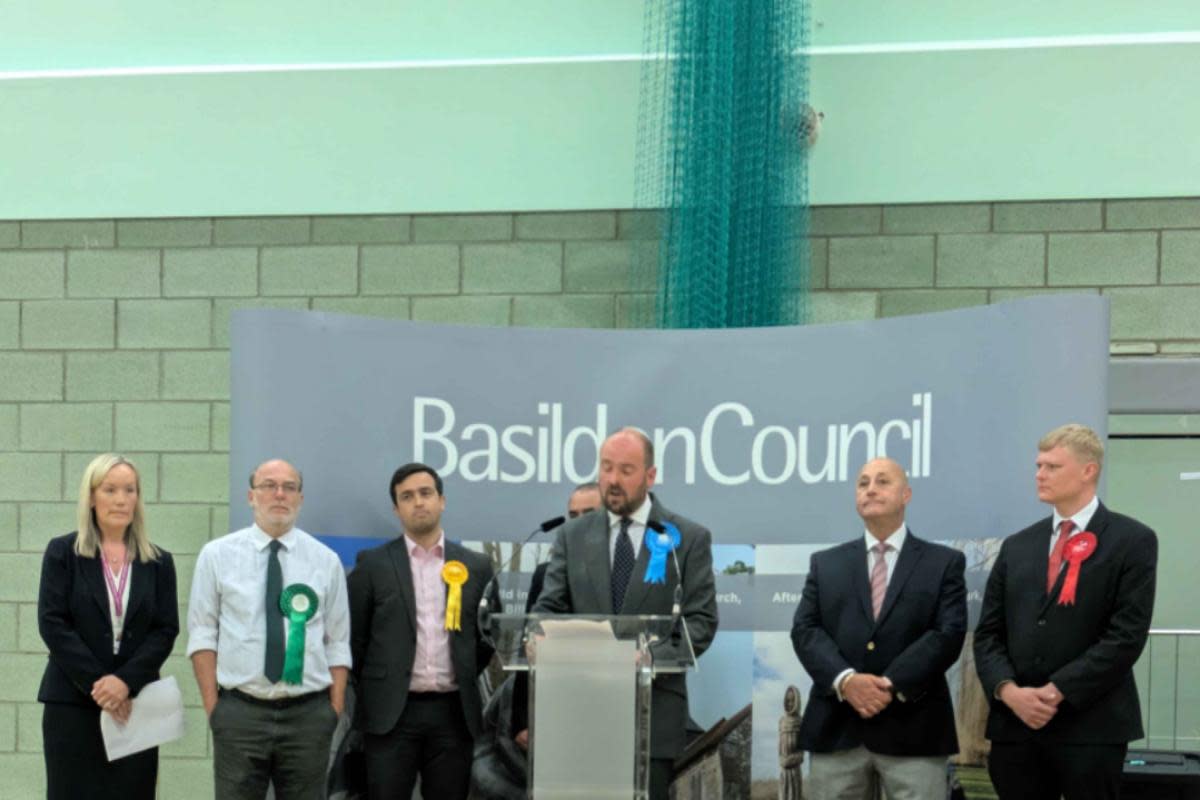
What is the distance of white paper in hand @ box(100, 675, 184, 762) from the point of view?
477 cm

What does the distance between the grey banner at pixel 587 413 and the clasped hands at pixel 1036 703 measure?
820 millimetres

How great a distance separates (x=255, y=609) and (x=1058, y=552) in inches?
92.0

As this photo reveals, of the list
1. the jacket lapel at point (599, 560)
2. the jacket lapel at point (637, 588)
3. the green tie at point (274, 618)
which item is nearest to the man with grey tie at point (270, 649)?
the green tie at point (274, 618)

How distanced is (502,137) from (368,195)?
2.00 ft

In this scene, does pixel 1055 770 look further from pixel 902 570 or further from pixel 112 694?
pixel 112 694

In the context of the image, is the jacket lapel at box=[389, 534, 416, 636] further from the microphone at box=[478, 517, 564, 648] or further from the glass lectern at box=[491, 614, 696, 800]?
the glass lectern at box=[491, 614, 696, 800]

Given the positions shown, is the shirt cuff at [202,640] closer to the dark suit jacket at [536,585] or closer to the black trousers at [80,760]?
the black trousers at [80,760]

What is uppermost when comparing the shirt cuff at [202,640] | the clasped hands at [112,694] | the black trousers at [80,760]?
the shirt cuff at [202,640]

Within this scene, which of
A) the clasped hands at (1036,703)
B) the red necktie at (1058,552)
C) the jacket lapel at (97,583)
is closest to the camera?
the clasped hands at (1036,703)

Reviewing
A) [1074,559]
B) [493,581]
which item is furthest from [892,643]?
[493,581]

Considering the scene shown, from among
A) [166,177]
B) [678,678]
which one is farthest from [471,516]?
[166,177]

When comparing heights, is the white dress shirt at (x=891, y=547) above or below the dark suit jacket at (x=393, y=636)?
above

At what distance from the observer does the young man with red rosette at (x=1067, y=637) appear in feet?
14.2

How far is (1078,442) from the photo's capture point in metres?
4.48
